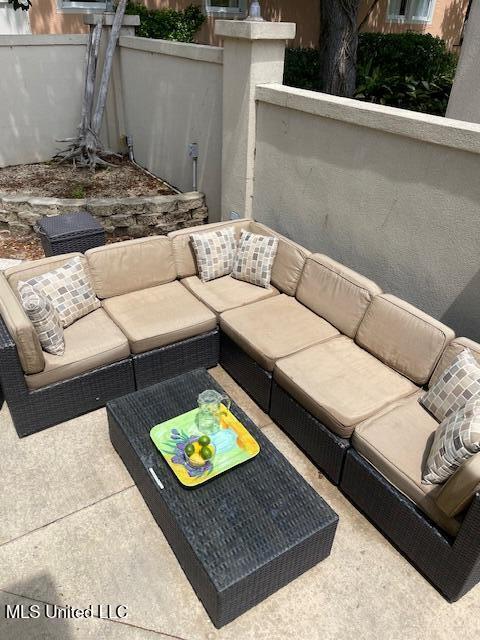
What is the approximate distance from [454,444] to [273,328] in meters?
2.00

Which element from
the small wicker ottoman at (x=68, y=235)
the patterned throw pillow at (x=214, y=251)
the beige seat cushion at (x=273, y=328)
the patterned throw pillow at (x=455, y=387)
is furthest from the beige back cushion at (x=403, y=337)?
the small wicker ottoman at (x=68, y=235)

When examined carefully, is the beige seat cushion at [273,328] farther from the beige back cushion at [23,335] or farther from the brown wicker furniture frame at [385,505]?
the beige back cushion at [23,335]

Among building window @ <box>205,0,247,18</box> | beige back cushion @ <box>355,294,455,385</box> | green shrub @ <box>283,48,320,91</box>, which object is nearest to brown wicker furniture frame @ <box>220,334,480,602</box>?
beige back cushion @ <box>355,294,455,385</box>

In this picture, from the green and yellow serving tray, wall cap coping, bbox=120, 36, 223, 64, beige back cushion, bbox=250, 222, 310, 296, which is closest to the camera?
the green and yellow serving tray

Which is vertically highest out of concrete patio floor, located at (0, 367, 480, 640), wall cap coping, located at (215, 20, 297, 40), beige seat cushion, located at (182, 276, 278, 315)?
wall cap coping, located at (215, 20, 297, 40)

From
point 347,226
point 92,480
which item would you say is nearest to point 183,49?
point 347,226

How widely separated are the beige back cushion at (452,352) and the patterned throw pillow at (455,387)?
60 millimetres

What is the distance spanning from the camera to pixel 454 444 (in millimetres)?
2857

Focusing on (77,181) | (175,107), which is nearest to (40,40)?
(77,181)

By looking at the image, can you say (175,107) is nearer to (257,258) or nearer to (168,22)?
(257,258)

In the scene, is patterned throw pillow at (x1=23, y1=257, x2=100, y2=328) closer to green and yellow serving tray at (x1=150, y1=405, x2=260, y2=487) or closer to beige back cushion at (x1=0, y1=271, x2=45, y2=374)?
beige back cushion at (x1=0, y1=271, x2=45, y2=374)

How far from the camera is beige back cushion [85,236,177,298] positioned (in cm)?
474

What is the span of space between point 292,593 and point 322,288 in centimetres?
264

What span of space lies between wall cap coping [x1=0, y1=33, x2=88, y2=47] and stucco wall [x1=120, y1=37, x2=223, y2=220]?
2.59 ft
